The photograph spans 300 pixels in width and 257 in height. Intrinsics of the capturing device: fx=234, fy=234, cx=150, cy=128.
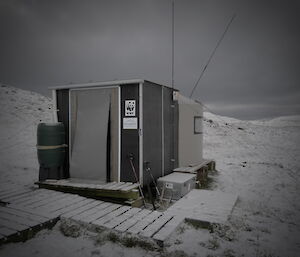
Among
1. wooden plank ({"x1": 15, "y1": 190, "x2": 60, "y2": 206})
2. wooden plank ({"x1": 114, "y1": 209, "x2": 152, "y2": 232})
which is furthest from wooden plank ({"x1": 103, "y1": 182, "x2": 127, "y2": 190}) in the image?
wooden plank ({"x1": 15, "y1": 190, "x2": 60, "y2": 206})

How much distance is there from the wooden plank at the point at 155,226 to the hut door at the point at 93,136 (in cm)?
206

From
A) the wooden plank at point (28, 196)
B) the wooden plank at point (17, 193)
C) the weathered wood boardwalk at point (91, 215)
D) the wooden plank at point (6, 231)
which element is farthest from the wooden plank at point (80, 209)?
the wooden plank at point (17, 193)

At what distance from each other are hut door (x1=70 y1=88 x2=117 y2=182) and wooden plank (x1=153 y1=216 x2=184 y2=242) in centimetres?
224

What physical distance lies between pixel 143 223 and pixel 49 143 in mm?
3081

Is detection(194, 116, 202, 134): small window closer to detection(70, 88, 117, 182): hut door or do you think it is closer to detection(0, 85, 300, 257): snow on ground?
detection(0, 85, 300, 257): snow on ground

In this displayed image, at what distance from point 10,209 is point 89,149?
6.53 feet

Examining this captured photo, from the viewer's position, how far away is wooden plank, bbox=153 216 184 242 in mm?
3072

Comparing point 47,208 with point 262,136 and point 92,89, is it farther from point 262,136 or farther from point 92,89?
point 262,136

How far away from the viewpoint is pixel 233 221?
3.80 metres

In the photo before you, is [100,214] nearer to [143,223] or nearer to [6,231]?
[143,223]

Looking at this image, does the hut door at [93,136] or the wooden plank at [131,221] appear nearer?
the wooden plank at [131,221]

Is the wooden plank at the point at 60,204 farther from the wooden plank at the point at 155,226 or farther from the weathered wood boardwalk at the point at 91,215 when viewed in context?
the wooden plank at the point at 155,226

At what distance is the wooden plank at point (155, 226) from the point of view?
318 cm

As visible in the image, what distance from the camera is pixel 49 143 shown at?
17.6ft
